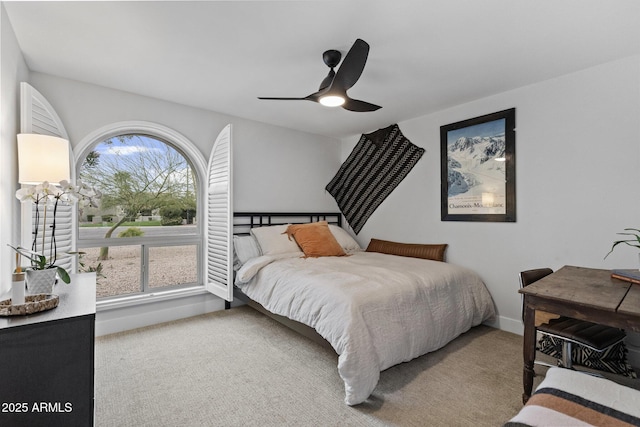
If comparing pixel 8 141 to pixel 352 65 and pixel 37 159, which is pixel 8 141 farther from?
pixel 352 65

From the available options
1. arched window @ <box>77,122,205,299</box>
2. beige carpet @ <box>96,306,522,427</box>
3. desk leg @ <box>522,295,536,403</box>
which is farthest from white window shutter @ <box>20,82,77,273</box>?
desk leg @ <box>522,295,536,403</box>

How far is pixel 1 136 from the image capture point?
6.03 feet

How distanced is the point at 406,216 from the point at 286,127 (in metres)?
2.10

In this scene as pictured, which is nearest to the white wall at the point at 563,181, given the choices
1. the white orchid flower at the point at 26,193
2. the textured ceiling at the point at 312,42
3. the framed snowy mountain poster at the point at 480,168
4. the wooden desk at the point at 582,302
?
the framed snowy mountain poster at the point at 480,168

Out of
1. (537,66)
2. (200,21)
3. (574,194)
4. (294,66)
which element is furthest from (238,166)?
(574,194)

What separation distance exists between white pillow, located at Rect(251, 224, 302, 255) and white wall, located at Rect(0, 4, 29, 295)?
2.06 metres

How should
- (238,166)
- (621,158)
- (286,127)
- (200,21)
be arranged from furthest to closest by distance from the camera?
(286,127)
(238,166)
(621,158)
(200,21)

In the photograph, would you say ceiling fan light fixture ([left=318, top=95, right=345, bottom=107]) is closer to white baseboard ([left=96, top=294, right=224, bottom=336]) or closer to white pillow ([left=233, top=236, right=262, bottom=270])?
white pillow ([left=233, top=236, right=262, bottom=270])

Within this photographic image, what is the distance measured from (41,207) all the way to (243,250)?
5.86 feet

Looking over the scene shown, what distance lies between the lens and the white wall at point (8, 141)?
1.84 m

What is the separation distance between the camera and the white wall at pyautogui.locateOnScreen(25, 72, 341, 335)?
2.88 m

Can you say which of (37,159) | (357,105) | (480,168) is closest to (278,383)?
(37,159)

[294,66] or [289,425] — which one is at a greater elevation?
[294,66]

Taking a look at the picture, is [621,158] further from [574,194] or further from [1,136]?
[1,136]
